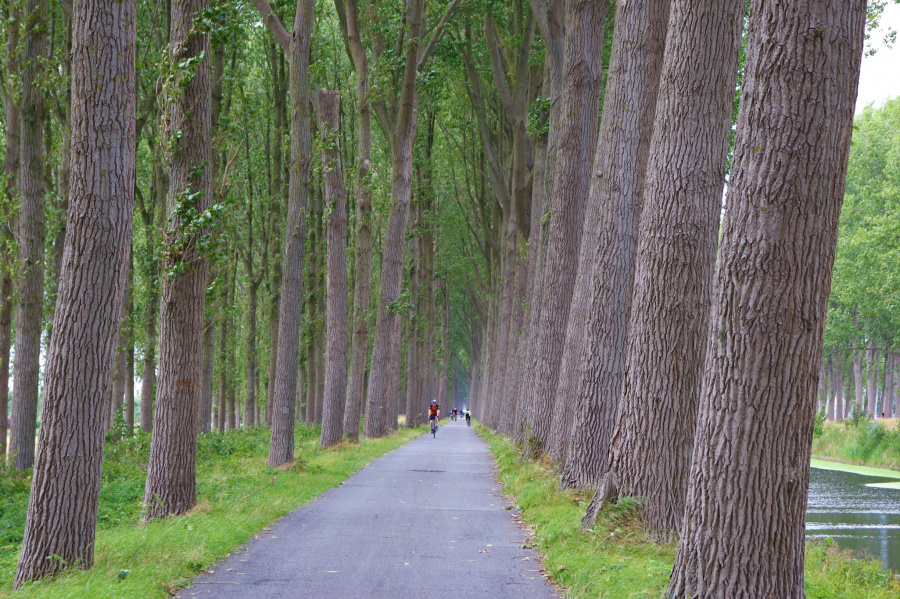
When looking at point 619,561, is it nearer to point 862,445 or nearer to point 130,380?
point 130,380

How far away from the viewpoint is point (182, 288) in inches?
391

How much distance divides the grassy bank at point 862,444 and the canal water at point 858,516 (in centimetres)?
528

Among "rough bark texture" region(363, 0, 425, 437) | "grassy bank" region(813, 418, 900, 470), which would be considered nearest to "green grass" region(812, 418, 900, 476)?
"grassy bank" region(813, 418, 900, 470)

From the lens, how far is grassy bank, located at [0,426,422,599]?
6.46 metres

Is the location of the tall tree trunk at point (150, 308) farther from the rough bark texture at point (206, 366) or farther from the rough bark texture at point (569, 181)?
the rough bark texture at point (569, 181)

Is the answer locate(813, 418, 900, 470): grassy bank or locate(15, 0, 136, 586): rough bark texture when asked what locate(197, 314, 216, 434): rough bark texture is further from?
locate(813, 418, 900, 470): grassy bank

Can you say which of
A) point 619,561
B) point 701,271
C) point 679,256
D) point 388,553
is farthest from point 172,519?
point 701,271

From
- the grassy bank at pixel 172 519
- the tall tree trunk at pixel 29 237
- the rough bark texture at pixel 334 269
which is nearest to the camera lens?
the grassy bank at pixel 172 519

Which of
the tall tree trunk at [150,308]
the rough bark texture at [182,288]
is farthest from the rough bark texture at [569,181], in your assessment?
the tall tree trunk at [150,308]

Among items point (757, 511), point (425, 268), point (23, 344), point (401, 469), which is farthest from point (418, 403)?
point (757, 511)

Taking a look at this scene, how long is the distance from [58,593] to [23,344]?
9559 mm

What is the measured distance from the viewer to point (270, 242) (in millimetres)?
29578

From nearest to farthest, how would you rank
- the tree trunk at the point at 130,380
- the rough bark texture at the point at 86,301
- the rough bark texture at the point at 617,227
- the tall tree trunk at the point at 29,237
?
the rough bark texture at the point at 86,301, the rough bark texture at the point at 617,227, the tall tree trunk at the point at 29,237, the tree trunk at the point at 130,380

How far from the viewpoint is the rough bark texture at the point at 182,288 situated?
9.76 meters
